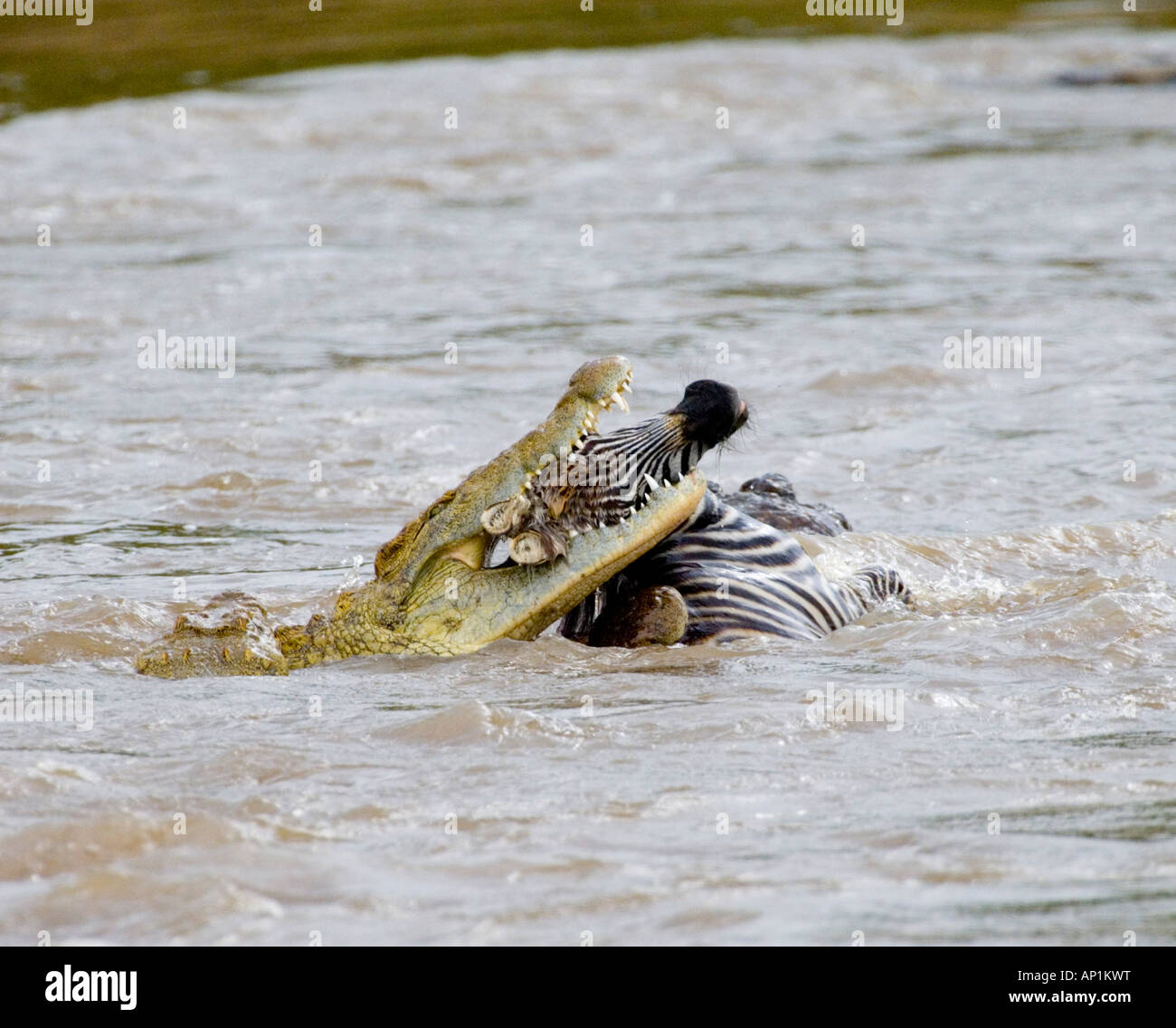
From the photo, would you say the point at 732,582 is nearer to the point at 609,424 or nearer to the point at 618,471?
the point at 618,471

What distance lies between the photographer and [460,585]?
17.3 ft

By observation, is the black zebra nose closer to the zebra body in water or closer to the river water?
the zebra body in water

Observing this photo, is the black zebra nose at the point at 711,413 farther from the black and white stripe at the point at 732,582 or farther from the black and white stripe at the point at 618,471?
the black and white stripe at the point at 732,582

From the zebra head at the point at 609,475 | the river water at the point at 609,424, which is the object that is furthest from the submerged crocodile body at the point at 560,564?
the river water at the point at 609,424

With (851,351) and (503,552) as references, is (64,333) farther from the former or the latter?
(503,552)

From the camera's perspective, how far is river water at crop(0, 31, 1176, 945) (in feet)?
12.3

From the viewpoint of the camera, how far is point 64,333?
11.2 meters

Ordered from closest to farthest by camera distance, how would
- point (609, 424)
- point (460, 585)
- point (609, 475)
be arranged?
1. point (609, 475)
2. point (460, 585)
3. point (609, 424)

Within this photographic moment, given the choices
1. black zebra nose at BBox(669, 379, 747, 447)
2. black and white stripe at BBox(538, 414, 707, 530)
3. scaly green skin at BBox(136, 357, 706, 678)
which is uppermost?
black zebra nose at BBox(669, 379, 747, 447)

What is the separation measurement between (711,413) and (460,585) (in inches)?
34.5

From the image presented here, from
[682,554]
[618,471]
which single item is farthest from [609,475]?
[682,554]

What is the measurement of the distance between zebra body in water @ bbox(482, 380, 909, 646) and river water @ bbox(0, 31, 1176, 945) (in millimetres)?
123

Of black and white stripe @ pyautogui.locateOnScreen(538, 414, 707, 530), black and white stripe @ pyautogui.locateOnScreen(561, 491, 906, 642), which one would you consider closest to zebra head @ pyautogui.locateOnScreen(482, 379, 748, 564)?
black and white stripe @ pyautogui.locateOnScreen(538, 414, 707, 530)

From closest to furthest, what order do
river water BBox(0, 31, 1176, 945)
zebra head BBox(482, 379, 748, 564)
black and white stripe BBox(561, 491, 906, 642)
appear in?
river water BBox(0, 31, 1176, 945) → zebra head BBox(482, 379, 748, 564) → black and white stripe BBox(561, 491, 906, 642)
